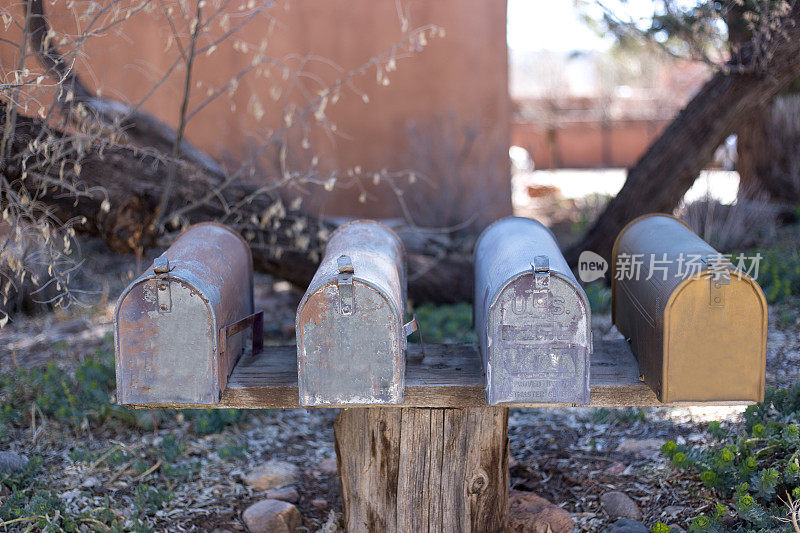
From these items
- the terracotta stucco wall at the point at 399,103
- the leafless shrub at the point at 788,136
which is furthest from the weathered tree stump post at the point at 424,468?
the leafless shrub at the point at 788,136

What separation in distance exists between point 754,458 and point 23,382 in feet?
11.1

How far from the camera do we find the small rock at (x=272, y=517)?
2625 mm

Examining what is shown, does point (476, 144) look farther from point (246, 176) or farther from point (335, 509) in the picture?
point (335, 509)

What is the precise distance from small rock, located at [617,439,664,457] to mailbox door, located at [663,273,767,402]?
1.08m

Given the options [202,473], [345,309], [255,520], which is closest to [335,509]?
[255,520]

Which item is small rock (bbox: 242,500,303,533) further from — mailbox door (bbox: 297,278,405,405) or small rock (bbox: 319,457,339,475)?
mailbox door (bbox: 297,278,405,405)

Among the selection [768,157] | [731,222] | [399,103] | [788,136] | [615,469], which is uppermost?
[399,103]

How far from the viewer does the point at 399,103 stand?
6.64 metres

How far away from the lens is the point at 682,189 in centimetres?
460

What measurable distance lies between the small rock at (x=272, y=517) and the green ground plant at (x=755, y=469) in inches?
53.0

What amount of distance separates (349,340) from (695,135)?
3.25 m

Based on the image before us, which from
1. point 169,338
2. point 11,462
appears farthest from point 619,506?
point 11,462

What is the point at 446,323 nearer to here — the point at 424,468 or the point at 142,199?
the point at 142,199

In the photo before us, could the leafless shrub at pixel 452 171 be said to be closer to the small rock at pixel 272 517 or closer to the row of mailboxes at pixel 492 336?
the small rock at pixel 272 517
